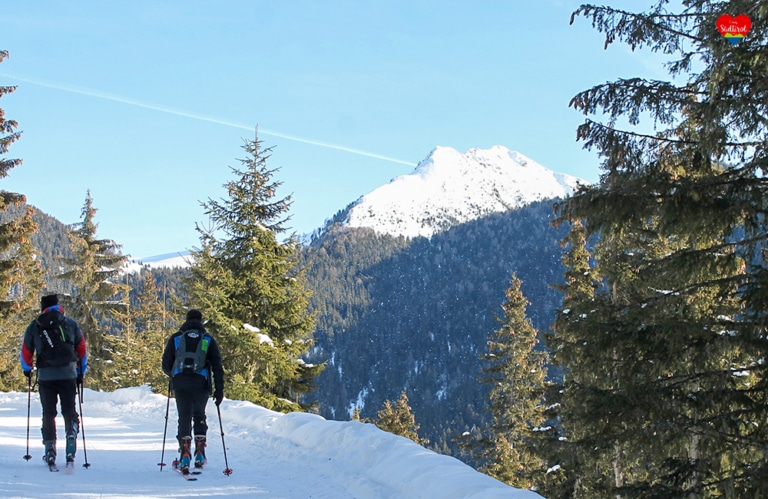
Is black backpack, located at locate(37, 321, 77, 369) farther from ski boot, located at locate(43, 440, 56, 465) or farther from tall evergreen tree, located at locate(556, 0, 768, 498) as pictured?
tall evergreen tree, located at locate(556, 0, 768, 498)

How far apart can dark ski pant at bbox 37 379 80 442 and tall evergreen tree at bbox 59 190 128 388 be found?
23.1 meters

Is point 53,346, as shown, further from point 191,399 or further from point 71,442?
point 191,399

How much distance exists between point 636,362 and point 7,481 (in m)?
6.93

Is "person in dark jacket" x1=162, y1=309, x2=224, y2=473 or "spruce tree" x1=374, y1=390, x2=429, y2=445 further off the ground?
"person in dark jacket" x1=162, y1=309, x2=224, y2=473

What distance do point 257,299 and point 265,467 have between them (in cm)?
1146

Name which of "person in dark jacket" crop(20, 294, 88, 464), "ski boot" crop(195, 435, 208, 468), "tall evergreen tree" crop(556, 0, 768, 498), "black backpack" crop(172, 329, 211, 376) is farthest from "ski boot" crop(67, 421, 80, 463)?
"tall evergreen tree" crop(556, 0, 768, 498)

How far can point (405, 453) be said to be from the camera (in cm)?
804

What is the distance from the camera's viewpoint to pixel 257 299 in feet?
65.2

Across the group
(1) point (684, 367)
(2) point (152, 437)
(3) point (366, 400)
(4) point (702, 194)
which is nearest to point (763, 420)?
(1) point (684, 367)

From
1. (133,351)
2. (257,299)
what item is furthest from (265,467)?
(133,351)

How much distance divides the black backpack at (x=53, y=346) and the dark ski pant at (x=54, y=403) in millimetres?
240

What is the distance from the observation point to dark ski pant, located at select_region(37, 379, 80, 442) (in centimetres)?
777

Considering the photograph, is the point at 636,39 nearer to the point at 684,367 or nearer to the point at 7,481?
the point at 684,367

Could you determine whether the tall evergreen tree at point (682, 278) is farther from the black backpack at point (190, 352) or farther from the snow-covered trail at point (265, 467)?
the black backpack at point (190, 352)
